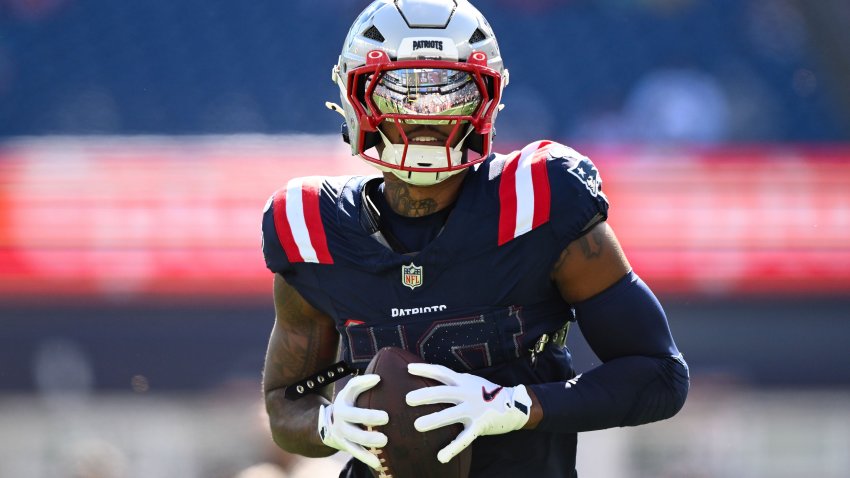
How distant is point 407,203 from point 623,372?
0.42 m

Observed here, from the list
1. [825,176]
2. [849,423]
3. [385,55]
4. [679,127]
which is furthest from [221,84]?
[385,55]

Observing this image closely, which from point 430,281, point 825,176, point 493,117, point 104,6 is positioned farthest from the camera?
point 104,6

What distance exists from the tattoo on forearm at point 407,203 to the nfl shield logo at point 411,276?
122 millimetres

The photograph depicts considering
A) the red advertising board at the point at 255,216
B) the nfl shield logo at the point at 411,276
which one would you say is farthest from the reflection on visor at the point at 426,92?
the red advertising board at the point at 255,216

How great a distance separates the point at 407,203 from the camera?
1.76m

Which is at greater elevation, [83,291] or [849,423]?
[83,291]

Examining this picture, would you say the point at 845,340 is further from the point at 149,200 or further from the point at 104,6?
the point at 104,6

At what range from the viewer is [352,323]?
1.72 meters

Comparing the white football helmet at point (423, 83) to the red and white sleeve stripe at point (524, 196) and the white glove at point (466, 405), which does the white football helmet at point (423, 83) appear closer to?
the red and white sleeve stripe at point (524, 196)

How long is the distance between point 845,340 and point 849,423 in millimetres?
276

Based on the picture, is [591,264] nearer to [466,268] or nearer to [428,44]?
[466,268]

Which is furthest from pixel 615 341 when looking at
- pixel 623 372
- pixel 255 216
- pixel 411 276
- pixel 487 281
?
pixel 255 216

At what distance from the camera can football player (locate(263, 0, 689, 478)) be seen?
63.8 inches

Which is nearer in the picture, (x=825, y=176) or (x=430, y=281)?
(x=430, y=281)
